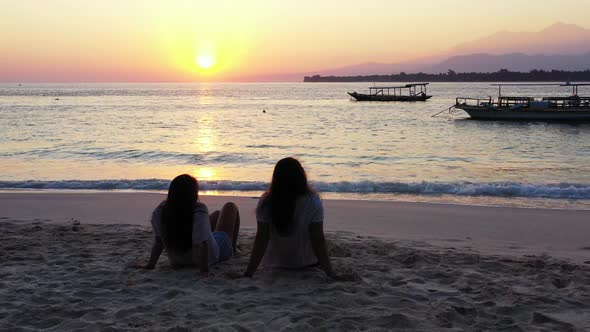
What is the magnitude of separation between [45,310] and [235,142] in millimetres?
22205

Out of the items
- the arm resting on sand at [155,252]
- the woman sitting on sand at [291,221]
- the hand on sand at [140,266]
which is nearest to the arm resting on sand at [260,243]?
the woman sitting on sand at [291,221]

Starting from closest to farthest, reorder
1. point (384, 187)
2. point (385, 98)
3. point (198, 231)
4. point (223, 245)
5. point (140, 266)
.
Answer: point (198, 231), point (140, 266), point (223, 245), point (384, 187), point (385, 98)

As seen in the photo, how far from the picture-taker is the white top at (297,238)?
15.2 ft

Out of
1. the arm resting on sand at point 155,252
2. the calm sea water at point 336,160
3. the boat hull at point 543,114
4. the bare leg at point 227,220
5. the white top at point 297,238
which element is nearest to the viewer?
the white top at point 297,238

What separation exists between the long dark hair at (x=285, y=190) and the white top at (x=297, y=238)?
5 centimetres

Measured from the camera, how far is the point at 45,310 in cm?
409

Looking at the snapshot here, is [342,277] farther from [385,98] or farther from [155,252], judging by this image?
[385,98]

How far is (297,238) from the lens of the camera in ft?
15.9

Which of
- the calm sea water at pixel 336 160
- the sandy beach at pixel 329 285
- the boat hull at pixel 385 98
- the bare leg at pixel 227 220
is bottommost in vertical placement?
the calm sea water at pixel 336 160

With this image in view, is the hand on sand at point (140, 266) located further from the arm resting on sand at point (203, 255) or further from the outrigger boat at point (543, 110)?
the outrigger boat at point (543, 110)

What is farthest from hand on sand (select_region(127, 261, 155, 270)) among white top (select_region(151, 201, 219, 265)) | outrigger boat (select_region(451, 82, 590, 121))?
outrigger boat (select_region(451, 82, 590, 121))

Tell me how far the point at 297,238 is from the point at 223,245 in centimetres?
97

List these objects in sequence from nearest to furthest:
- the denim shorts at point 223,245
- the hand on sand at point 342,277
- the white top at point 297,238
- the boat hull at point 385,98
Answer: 1. the white top at point 297,238
2. the hand on sand at point 342,277
3. the denim shorts at point 223,245
4. the boat hull at point 385,98

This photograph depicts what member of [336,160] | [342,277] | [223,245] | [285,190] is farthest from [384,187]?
[285,190]
